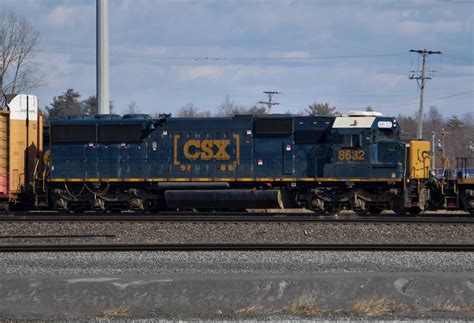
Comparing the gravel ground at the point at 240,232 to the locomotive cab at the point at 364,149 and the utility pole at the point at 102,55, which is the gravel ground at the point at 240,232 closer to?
the locomotive cab at the point at 364,149

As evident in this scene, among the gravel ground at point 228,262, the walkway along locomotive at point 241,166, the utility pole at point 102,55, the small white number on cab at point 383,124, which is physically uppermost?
the utility pole at point 102,55

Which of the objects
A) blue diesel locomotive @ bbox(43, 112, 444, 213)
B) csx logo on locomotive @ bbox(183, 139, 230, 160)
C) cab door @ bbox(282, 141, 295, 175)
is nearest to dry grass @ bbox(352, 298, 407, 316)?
blue diesel locomotive @ bbox(43, 112, 444, 213)

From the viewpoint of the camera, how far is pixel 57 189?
25.2 metres

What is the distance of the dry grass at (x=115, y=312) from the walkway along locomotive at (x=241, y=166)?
1516 centimetres

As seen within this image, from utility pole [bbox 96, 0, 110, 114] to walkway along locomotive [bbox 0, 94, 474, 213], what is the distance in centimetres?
513

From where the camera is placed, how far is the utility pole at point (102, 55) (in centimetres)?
3053

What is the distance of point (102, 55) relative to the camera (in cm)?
3078

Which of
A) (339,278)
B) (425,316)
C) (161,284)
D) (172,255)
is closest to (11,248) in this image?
(172,255)

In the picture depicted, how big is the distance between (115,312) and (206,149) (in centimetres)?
1627

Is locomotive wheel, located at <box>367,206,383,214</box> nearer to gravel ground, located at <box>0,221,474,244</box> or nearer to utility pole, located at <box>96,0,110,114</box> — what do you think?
gravel ground, located at <box>0,221,474,244</box>

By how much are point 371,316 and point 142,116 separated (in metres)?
18.5

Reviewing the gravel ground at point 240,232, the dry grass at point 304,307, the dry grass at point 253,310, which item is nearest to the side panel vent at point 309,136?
the gravel ground at point 240,232

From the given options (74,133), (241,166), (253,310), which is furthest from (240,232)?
(74,133)

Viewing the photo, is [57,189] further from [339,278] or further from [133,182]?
[339,278]
